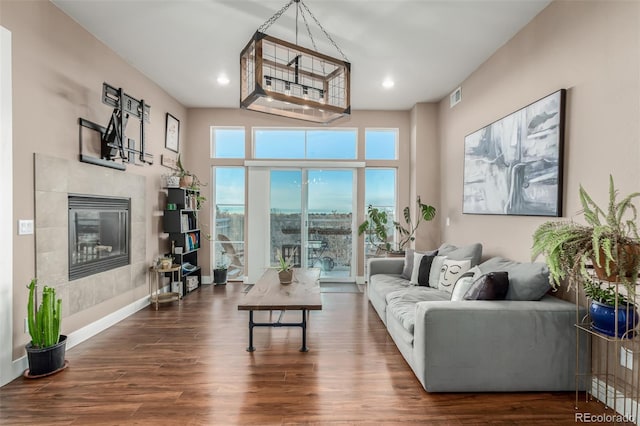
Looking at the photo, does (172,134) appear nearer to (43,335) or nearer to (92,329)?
(92,329)

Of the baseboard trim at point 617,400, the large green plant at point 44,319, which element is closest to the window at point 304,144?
the large green plant at point 44,319

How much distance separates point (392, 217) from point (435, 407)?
156 inches

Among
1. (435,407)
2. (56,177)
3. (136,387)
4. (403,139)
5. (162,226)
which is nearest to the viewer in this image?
(435,407)

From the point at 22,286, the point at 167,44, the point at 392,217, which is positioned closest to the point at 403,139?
the point at 392,217

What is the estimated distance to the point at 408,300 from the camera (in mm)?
3291

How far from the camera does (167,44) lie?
3625 mm

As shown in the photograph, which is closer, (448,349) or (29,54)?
(448,349)

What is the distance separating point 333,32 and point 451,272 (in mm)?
2754

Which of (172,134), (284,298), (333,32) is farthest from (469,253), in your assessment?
(172,134)

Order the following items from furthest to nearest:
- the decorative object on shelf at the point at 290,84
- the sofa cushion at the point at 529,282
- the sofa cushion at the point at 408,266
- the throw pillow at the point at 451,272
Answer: the sofa cushion at the point at 408,266 → the throw pillow at the point at 451,272 → the sofa cushion at the point at 529,282 → the decorative object on shelf at the point at 290,84

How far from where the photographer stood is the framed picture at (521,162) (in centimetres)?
273

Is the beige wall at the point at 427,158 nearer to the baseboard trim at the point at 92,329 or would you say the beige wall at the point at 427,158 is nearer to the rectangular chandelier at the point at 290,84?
the rectangular chandelier at the point at 290,84

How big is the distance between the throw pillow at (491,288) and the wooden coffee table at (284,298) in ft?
4.09

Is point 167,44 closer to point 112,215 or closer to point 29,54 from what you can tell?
point 29,54
